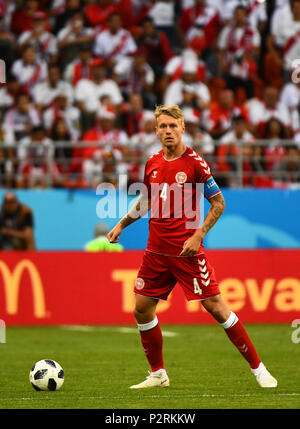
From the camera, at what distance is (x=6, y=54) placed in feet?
61.8

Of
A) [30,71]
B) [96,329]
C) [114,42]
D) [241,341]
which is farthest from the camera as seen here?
[114,42]

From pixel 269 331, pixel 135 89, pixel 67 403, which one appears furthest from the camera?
Result: pixel 135 89

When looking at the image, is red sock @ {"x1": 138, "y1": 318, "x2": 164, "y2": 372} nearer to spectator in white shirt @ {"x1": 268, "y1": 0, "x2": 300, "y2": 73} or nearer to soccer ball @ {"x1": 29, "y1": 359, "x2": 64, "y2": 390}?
soccer ball @ {"x1": 29, "y1": 359, "x2": 64, "y2": 390}

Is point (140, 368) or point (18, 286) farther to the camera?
point (18, 286)

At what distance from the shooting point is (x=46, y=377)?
26.7ft

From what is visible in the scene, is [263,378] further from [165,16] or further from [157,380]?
[165,16]

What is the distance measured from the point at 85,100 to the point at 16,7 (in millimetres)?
3280

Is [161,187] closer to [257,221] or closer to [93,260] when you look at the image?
[93,260]


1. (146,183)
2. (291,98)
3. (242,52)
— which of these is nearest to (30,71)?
(242,52)

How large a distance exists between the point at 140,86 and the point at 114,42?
1229mm

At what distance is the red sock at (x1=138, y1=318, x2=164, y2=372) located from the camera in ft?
27.5

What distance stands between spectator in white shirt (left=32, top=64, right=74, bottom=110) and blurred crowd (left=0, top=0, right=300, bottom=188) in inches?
0.9

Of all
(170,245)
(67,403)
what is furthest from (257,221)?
(67,403)

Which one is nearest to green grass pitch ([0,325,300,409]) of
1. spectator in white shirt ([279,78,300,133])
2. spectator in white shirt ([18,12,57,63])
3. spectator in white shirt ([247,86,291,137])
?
spectator in white shirt ([247,86,291,137])
